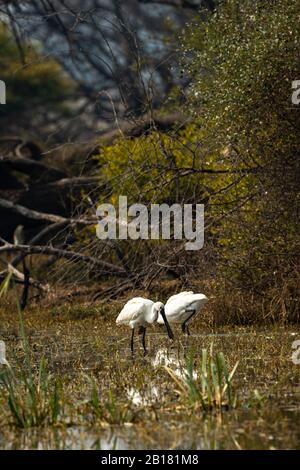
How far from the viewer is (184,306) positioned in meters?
11.3

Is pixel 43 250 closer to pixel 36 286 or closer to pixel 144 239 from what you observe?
pixel 36 286

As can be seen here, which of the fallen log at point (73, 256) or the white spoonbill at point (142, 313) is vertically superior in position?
the fallen log at point (73, 256)

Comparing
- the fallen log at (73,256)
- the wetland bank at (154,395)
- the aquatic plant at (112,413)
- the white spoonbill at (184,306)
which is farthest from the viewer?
the fallen log at (73,256)

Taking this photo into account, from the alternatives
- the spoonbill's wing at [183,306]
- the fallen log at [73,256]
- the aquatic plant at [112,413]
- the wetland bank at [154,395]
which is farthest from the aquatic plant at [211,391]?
the fallen log at [73,256]

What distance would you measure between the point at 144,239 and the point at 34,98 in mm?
22373

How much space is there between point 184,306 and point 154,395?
3.60 meters

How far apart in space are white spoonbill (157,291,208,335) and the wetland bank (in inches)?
9.1

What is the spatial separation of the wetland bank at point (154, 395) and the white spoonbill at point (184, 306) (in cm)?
23

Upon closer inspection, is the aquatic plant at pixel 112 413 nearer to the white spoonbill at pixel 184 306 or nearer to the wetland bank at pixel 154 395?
the wetland bank at pixel 154 395

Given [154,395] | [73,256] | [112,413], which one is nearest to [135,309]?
[73,256]

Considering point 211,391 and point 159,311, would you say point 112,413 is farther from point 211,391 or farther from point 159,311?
point 159,311

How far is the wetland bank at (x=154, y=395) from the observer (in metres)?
6.32

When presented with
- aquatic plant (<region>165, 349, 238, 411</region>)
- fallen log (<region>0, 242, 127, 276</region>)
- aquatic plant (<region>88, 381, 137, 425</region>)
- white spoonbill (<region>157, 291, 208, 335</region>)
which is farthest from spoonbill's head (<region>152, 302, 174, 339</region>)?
aquatic plant (<region>88, 381, 137, 425</region>)
